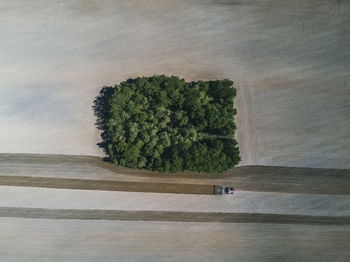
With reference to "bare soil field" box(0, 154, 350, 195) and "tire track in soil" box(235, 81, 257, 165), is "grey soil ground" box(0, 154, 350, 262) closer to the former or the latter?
"bare soil field" box(0, 154, 350, 195)

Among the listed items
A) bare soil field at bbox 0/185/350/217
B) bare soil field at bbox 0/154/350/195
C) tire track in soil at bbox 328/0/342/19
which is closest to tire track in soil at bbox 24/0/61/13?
bare soil field at bbox 0/154/350/195

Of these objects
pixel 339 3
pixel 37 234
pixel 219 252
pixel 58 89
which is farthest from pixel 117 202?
pixel 339 3

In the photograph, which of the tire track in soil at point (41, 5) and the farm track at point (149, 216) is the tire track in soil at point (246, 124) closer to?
the farm track at point (149, 216)

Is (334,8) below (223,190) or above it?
above

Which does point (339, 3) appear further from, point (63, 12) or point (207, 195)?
point (63, 12)

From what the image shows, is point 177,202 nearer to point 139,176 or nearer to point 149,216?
point 149,216

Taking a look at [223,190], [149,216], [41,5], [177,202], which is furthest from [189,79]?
[41,5]
